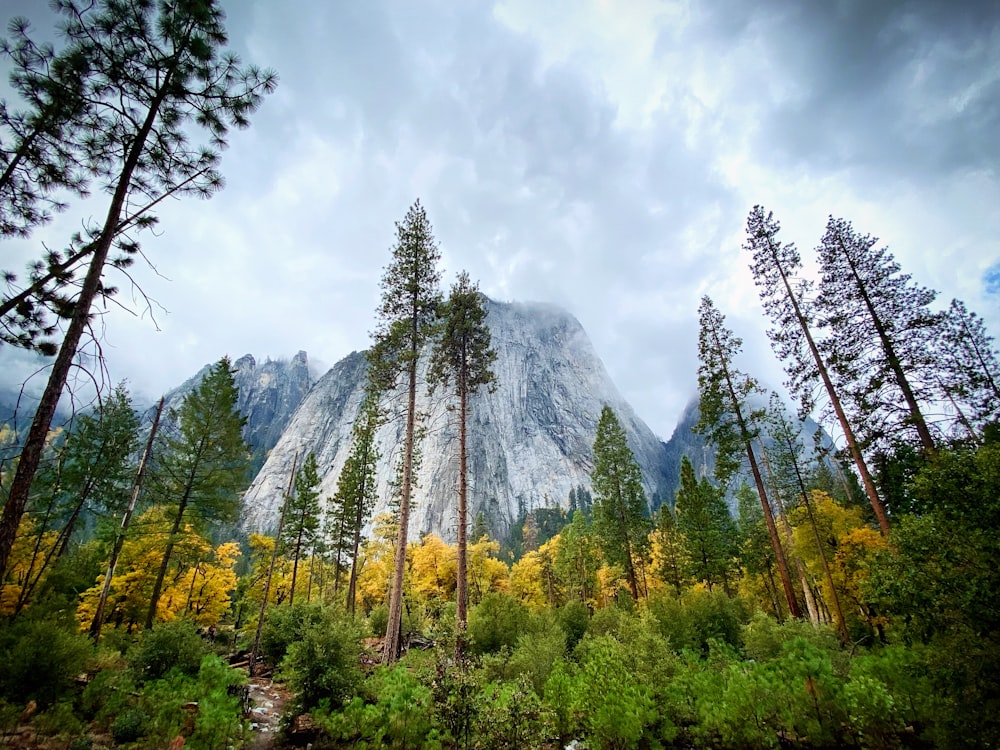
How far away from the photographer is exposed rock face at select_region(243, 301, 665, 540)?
102 metres

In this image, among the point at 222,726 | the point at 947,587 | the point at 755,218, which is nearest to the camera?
the point at 947,587

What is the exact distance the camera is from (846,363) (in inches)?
518

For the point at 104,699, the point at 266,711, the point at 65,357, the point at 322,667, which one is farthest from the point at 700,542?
the point at 65,357

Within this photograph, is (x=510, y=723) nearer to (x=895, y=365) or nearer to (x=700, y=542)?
(x=895, y=365)

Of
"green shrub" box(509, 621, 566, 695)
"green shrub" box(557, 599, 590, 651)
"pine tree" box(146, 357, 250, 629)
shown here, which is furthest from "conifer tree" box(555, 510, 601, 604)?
"pine tree" box(146, 357, 250, 629)

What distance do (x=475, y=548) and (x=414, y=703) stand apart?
30504mm

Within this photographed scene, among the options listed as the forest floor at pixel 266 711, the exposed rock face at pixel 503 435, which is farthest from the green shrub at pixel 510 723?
the exposed rock face at pixel 503 435

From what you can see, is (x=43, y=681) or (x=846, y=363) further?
(x=846, y=363)

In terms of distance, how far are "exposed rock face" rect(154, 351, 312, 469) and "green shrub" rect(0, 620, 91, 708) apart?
172m

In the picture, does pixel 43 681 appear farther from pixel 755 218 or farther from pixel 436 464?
pixel 436 464

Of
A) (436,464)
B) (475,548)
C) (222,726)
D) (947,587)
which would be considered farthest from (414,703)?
(436,464)

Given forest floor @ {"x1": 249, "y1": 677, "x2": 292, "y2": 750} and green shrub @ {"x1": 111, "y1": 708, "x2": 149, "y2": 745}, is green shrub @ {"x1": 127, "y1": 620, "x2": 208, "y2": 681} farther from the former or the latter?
green shrub @ {"x1": 111, "y1": 708, "x2": 149, "y2": 745}

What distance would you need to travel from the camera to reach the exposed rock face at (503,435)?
102 m

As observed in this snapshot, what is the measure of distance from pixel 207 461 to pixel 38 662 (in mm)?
12024
